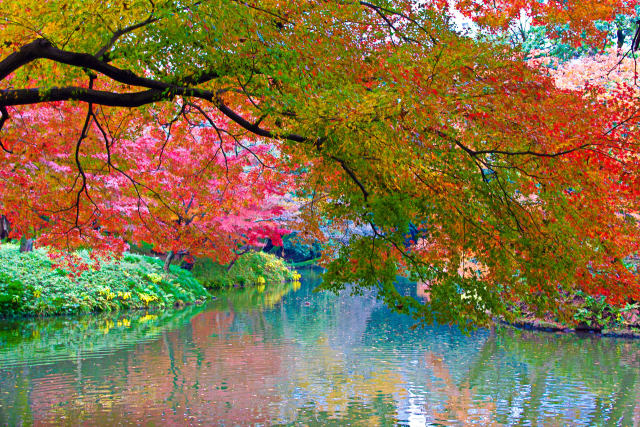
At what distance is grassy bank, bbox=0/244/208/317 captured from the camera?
15.5 metres

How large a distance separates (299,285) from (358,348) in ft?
57.2

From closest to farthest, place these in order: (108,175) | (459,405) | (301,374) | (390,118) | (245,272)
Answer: (390,118) → (459,405) → (301,374) → (108,175) → (245,272)

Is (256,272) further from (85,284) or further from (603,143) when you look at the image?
(603,143)

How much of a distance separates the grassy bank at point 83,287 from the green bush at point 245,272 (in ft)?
15.4

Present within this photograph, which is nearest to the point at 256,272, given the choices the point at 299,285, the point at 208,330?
the point at 299,285

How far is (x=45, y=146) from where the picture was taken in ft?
37.3

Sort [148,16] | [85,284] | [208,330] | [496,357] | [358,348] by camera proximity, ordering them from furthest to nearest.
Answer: [85,284] → [208,330] → [358,348] → [496,357] → [148,16]

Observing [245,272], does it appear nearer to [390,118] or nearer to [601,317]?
[601,317]

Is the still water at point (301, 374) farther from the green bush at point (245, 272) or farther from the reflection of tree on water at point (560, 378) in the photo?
the green bush at point (245, 272)

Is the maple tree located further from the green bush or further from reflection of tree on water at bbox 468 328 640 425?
the green bush

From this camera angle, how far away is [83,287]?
1739cm

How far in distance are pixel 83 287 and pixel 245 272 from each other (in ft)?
39.9

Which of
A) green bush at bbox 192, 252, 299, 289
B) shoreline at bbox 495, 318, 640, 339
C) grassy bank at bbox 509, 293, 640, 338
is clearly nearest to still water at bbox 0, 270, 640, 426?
shoreline at bbox 495, 318, 640, 339

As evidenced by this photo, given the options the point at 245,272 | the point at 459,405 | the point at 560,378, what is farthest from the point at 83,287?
the point at 560,378
